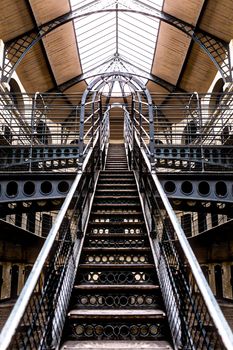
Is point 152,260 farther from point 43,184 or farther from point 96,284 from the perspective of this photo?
point 43,184

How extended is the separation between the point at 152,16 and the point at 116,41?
5.49 m

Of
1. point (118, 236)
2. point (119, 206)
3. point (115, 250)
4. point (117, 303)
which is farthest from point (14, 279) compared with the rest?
point (117, 303)

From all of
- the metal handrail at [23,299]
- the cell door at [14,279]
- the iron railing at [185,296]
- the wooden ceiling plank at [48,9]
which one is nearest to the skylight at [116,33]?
the wooden ceiling plank at [48,9]

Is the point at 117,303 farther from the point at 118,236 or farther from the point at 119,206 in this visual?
the point at 119,206

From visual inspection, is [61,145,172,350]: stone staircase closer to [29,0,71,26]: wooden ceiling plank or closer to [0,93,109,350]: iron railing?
[0,93,109,350]: iron railing

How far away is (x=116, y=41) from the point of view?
1883cm

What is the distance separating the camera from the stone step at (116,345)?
241cm

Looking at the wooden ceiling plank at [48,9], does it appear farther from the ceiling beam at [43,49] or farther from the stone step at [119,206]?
the stone step at [119,206]

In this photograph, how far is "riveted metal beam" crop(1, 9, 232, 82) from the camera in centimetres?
1310

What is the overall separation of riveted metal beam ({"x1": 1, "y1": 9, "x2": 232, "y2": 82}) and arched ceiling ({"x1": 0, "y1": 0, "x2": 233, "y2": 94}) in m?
0.17

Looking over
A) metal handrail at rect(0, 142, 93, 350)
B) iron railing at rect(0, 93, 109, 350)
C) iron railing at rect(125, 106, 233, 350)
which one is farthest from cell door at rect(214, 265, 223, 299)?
metal handrail at rect(0, 142, 93, 350)

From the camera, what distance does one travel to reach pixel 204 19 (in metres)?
12.9

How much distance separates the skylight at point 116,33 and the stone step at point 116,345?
11.8m

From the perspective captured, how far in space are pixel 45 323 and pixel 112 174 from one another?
4854mm
